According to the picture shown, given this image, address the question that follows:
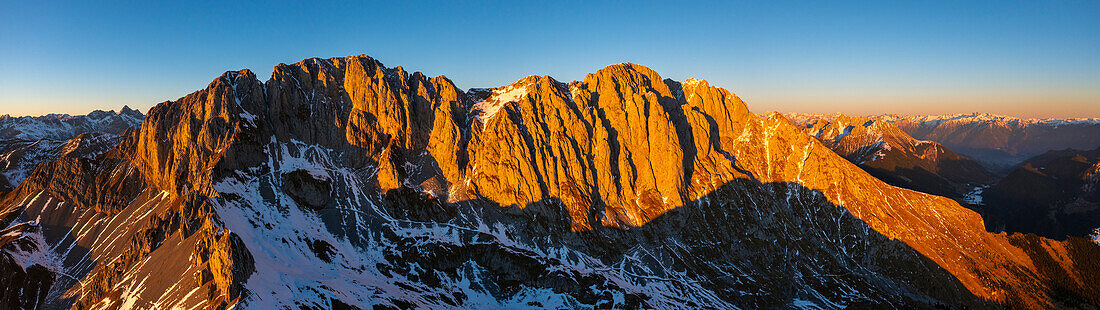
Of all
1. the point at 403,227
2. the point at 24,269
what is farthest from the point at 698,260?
the point at 24,269

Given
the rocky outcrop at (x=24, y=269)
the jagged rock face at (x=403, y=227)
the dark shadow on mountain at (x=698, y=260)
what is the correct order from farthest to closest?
the dark shadow on mountain at (x=698, y=260) < the jagged rock face at (x=403, y=227) < the rocky outcrop at (x=24, y=269)

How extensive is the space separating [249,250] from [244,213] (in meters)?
28.3

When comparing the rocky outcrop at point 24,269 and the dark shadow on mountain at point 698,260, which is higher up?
the rocky outcrop at point 24,269

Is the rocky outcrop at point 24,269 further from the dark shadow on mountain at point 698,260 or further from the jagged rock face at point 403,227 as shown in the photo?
the dark shadow on mountain at point 698,260

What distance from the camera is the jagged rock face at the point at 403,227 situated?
4924 inches

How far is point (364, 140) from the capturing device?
181 m

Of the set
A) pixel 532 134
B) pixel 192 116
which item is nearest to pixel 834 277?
pixel 532 134

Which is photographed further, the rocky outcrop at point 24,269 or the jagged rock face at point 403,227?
the jagged rock face at point 403,227

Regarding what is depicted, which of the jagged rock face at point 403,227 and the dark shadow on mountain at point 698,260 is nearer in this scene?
the jagged rock face at point 403,227

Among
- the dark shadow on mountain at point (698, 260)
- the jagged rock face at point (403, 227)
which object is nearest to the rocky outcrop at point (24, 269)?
the jagged rock face at point (403, 227)

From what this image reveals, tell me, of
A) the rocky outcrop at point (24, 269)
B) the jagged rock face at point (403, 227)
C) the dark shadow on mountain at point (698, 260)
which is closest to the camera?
the rocky outcrop at point (24, 269)

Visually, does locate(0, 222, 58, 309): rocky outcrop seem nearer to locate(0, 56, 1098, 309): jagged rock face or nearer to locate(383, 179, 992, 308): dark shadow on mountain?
locate(0, 56, 1098, 309): jagged rock face

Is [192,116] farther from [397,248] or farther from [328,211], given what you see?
[397,248]

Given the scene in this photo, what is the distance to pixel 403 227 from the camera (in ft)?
527
